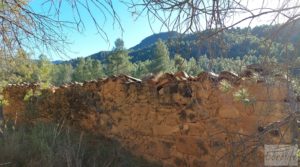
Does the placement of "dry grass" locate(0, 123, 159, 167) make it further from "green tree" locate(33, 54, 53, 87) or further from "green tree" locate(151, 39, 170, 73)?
"green tree" locate(151, 39, 170, 73)

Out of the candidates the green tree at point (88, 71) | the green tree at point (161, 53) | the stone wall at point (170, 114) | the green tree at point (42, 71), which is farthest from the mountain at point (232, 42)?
the green tree at point (88, 71)

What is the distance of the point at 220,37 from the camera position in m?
1.45

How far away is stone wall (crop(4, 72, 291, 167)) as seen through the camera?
398 centimetres

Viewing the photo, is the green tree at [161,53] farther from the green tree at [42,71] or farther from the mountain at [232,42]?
the green tree at [42,71]

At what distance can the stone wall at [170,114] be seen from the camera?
3982mm

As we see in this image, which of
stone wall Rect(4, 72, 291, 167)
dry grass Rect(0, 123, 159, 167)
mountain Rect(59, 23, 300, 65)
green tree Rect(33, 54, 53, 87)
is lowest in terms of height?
dry grass Rect(0, 123, 159, 167)

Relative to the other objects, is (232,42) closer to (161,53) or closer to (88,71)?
(161,53)

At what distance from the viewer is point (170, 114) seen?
16.1 ft

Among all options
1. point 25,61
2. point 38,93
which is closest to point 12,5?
point 25,61

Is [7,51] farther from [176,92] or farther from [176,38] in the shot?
[176,38]

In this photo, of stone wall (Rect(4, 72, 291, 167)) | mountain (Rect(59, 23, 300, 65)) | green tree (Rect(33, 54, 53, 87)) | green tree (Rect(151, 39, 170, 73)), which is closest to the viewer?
mountain (Rect(59, 23, 300, 65))

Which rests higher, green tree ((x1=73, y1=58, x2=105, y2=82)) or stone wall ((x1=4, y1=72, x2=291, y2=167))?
green tree ((x1=73, y1=58, x2=105, y2=82))

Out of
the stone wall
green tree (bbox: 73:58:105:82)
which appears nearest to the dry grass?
the stone wall

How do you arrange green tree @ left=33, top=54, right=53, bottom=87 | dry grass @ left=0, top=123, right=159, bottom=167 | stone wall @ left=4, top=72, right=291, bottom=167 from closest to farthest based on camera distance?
1. stone wall @ left=4, top=72, right=291, bottom=167
2. dry grass @ left=0, top=123, right=159, bottom=167
3. green tree @ left=33, top=54, right=53, bottom=87
